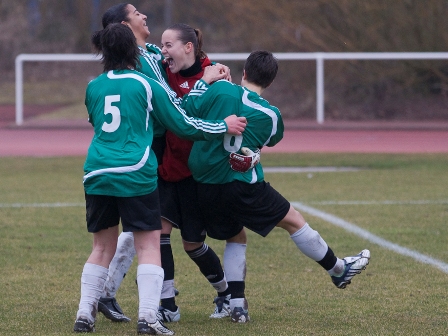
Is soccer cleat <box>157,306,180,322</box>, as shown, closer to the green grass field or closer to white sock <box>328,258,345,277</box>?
the green grass field

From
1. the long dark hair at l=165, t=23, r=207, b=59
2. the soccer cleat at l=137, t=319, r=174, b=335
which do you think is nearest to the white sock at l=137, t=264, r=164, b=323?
the soccer cleat at l=137, t=319, r=174, b=335

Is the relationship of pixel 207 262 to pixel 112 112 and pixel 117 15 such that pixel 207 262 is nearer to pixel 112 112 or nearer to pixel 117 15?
pixel 112 112

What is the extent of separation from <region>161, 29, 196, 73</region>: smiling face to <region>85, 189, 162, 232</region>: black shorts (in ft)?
2.70

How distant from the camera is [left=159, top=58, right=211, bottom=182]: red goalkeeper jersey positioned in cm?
501

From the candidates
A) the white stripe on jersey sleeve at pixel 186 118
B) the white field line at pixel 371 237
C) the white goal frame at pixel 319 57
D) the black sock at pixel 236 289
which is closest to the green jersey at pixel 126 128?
the white stripe on jersey sleeve at pixel 186 118

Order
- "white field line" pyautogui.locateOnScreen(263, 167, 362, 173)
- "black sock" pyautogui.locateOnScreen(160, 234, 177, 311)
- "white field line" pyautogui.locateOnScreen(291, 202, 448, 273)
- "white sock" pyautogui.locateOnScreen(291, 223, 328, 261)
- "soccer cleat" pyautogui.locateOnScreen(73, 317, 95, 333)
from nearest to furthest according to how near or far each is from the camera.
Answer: "soccer cleat" pyautogui.locateOnScreen(73, 317, 95, 333), "white sock" pyautogui.locateOnScreen(291, 223, 328, 261), "black sock" pyautogui.locateOnScreen(160, 234, 177, 311), "white field line" pyautogui.locateOnScreen(291, 202, 448, 273), "white field line" pyautogui.locateOnScreen(263, 167, 362, 173)

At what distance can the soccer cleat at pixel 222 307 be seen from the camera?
516 centimetres

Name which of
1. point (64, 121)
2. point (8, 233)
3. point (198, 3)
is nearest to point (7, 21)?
point (198, 3)

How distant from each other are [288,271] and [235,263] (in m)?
1.43

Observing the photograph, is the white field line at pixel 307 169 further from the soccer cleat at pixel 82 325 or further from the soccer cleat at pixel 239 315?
the soccer cleat at pixel 82 325

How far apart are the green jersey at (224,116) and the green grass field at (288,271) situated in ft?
2.84

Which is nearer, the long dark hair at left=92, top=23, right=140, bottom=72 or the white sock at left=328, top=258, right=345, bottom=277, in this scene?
the long dark hair at left=92, top=23, right=140, bottom=72

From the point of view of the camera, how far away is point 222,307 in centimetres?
519

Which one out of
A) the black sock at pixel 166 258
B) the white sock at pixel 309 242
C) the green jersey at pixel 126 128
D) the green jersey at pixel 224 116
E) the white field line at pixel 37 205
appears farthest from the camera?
the white field line at pixel 37 205
